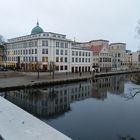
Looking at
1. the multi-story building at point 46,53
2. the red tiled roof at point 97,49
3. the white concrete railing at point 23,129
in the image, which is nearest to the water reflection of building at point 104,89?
the multi-story building at point 46,53

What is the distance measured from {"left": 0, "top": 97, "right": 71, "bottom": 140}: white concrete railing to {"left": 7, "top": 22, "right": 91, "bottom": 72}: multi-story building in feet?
113

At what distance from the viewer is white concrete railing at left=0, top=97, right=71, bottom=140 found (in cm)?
938

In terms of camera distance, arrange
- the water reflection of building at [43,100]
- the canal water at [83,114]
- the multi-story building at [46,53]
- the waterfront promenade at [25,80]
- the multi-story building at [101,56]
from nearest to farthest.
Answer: the canal water at [83,114], the water reflection of building at [43,100], the waterfront promenade at [25,80], the multi-story building at [46,53], the multi-story building at [101,56]

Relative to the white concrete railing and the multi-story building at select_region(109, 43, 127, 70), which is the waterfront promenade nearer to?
the white concrete railing

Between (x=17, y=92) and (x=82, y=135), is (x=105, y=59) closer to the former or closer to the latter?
(x=17, y=92)

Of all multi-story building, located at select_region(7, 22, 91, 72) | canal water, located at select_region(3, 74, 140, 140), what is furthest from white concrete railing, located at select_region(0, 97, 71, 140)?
multi-story building, located at select_region(7, 22, 91, 72)

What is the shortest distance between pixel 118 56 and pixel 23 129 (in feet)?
256

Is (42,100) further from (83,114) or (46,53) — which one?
(46,53)

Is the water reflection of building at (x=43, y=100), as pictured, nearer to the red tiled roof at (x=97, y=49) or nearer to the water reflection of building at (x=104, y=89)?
the water reflection of building at (x=104, y=89)

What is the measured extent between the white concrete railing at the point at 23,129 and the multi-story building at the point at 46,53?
34.5 meters

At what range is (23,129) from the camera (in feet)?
34.6

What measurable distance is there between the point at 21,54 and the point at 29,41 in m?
6.17

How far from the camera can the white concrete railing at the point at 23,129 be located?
938 cm

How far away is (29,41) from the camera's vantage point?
187ft
